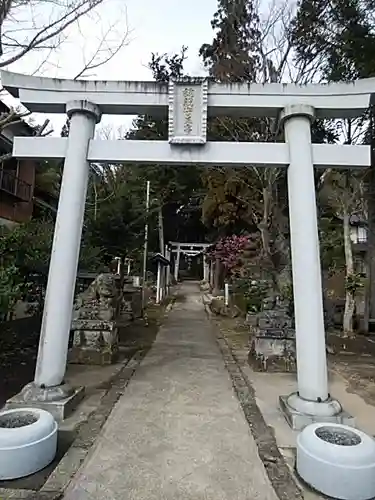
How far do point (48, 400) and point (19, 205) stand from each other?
10.3 meters

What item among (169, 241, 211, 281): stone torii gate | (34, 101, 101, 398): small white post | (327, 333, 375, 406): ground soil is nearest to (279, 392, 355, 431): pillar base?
(327, 333, 375, 406): ground soil

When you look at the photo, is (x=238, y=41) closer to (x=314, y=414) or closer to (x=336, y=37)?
(x=336, y=37)

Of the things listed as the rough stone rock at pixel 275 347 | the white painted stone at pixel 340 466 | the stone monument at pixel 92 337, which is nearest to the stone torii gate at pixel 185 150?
the white painted stone at pixel 340 466

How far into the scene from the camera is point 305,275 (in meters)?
4.39

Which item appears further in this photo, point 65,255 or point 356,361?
point 356,361

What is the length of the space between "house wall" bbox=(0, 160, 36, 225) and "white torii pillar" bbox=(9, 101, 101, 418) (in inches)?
284

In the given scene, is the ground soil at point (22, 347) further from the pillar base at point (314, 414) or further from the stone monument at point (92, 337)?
the pillar base at point (314, 414)

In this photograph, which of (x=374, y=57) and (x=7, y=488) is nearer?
(x=7, y=488)

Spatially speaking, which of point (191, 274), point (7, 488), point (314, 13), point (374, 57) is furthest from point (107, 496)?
point (191, 274)

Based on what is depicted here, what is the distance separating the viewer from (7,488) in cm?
289

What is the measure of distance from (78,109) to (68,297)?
2.28m

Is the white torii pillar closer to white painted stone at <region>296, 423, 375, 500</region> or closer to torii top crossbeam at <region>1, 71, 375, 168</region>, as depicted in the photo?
torii top crossbeam at <region>1, 71, 375, 168</region>

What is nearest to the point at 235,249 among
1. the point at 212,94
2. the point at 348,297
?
the point at 348,297

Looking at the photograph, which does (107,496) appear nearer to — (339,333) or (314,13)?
(339,333)
